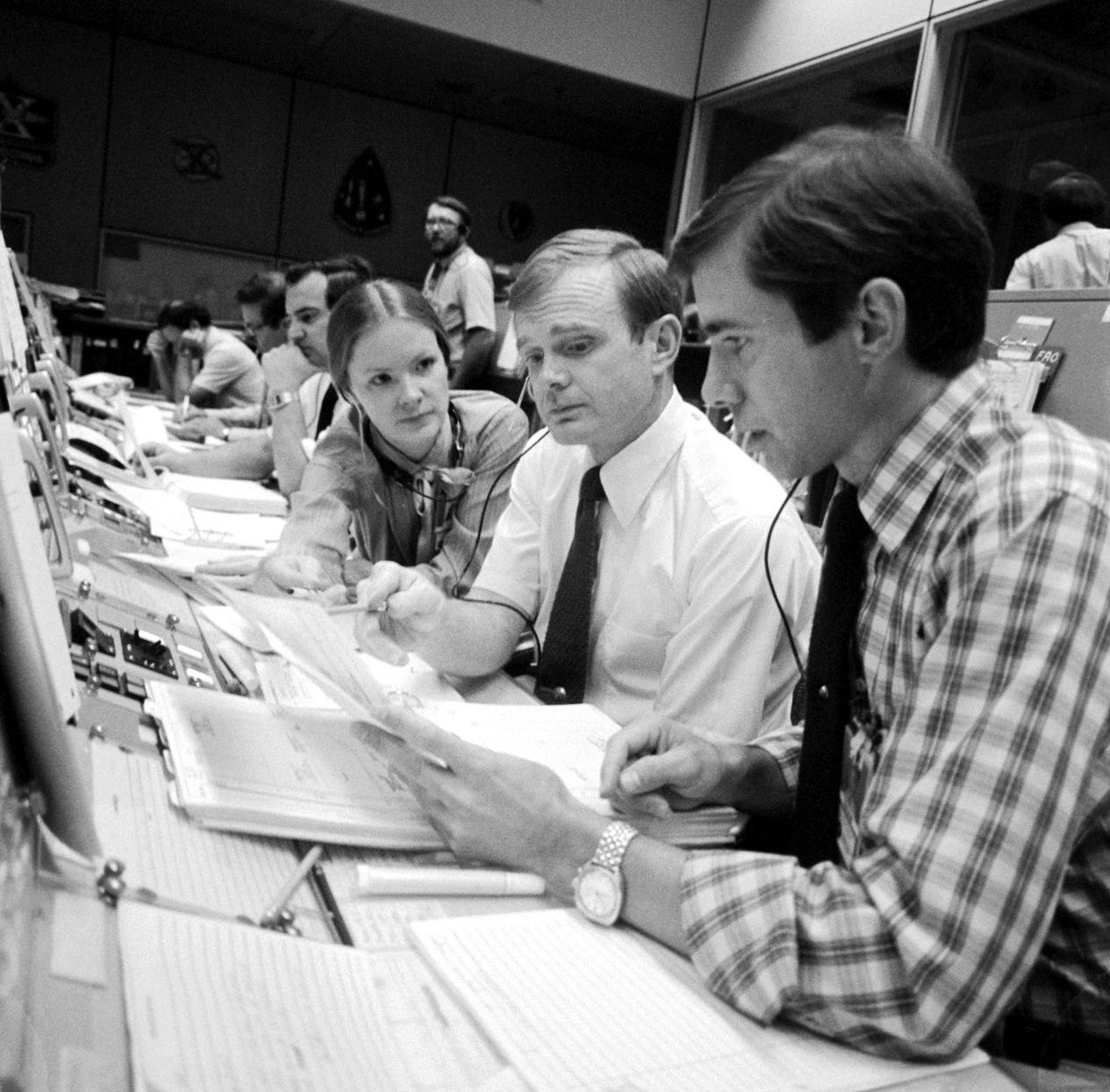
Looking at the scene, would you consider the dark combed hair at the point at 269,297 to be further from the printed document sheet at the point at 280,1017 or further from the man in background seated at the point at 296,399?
the printed document sheet at the point at 280,1017

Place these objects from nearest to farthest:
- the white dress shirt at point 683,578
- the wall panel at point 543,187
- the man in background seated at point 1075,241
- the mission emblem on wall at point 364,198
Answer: the white dress shirt at point 683,578 < the man in background seated at point 1075,241 < the mission emblem on wall at point 364,198 < the wall panel at point 543,187

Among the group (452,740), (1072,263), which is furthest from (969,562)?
(1072,263)

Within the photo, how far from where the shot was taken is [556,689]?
1.47 meters

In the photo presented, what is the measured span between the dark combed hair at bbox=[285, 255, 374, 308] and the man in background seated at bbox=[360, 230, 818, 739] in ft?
6.01

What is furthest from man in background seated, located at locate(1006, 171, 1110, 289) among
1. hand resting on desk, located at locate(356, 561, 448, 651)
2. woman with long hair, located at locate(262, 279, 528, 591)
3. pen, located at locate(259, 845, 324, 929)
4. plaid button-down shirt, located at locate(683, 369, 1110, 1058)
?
pen, located at locate(259, 845, 324, 929)

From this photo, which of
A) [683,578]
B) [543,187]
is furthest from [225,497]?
[543,187]

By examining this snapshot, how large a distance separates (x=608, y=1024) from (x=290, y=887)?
25 cm

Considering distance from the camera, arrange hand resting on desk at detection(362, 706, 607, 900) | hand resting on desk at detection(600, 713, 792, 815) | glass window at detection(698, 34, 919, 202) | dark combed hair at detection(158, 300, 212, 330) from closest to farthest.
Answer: hand resting on desk at detection(362, 706, 607, 900) < hand resting on desk at detection(600, 713, 792, 815) < glass window at detection(698, 34, 919, 202) < dark combed hair at detection(158, 300, 212, 330)

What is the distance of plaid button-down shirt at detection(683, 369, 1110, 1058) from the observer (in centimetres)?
65

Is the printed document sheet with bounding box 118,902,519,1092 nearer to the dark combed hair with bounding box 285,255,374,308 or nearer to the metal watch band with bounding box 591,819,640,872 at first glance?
the metal watch band with bounding box 591,819,640,872

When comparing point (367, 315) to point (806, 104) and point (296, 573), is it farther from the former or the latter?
point (806, 104)

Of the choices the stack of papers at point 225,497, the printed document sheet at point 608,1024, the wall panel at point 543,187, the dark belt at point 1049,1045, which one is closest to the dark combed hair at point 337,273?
the stack of papers at point 225,497

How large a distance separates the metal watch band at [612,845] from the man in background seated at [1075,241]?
3468mm

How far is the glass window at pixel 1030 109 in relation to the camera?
446 centimetres
